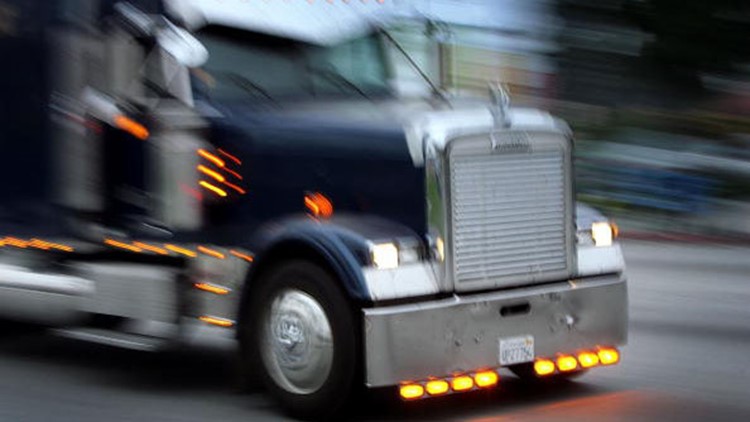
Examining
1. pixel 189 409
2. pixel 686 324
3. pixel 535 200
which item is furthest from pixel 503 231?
pixel 686 324

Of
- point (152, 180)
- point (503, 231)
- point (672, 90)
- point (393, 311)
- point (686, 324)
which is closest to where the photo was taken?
point (393, 311)

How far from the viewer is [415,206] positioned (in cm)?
837

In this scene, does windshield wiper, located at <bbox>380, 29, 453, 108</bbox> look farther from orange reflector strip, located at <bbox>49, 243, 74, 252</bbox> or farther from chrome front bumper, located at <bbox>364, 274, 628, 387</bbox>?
orange reflector strip, located at <bbox>49, 243, 74, 252</bbox>

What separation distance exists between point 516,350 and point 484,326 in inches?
11.6

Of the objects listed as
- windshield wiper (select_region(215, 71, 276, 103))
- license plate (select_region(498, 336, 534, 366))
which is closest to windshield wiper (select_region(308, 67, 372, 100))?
windshield wiper (select_region(215, 71, 276, 103))

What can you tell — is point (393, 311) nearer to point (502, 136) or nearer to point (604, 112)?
point (502, 136)

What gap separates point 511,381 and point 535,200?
1508mm

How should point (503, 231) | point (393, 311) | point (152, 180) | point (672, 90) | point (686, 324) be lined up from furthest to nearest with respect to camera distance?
point (672, 90) < point (686, 324) < point (152, 180) < point (503, 231) < point (393, 311)

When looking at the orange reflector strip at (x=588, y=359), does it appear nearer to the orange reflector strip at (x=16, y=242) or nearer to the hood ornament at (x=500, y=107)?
the hood ornament at (x=500, y=107)

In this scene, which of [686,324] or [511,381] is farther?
[686,324]

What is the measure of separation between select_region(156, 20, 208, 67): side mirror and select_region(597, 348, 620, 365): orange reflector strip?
2989 millimetres

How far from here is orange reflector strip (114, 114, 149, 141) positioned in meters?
9.28

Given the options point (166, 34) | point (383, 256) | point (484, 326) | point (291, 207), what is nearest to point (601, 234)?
point (484, 326)

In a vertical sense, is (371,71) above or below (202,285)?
above
